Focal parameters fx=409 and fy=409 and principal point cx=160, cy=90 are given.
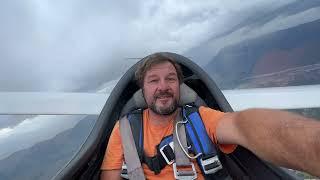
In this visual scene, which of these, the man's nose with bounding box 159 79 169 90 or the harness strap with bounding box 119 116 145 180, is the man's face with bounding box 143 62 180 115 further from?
the harness strap with bounding box 119 116 145 180

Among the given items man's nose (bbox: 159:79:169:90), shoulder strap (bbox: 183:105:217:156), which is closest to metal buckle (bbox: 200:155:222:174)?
shoulder strap (bbox: 183:105:217:156)

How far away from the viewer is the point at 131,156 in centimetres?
173

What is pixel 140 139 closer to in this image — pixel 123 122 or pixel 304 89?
pixel 123 122

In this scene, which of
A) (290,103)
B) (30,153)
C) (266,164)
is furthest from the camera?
(30,153)

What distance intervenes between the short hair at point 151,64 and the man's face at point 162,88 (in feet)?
0.06

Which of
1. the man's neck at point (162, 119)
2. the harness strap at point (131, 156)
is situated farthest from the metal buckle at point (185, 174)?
the man's neck at point (162, 119)

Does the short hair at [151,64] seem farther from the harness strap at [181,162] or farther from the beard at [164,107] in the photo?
the harness strap at [181,162]

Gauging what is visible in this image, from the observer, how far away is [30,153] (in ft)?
31.3

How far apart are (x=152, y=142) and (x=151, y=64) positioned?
37 cm

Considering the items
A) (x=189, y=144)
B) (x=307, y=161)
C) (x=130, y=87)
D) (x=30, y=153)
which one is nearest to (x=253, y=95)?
(x=130, y=87)

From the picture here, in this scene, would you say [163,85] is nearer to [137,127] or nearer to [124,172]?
[137,127]

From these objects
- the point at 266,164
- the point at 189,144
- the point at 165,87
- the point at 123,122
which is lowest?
the point at 266,164

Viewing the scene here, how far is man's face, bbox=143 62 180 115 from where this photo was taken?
1827 mm

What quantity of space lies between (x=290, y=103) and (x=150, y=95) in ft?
5.38
